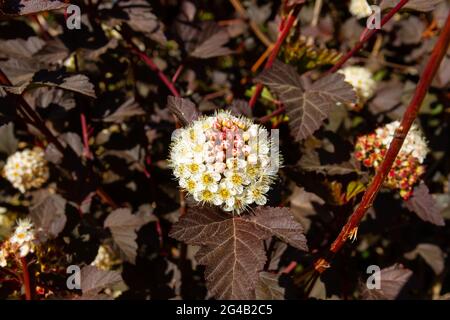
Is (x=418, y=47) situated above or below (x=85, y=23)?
above

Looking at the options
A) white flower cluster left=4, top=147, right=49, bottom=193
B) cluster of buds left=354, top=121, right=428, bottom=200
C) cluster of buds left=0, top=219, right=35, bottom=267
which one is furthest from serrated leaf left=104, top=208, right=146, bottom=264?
cluster of buds left=354, top=121, right=428, bottom=200

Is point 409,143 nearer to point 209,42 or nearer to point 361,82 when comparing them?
point 361,82

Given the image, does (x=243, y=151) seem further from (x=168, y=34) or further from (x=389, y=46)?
(x=389, y=46)

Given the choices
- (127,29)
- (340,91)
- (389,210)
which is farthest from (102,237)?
(389,210)

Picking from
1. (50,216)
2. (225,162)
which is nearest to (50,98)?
(50,216)

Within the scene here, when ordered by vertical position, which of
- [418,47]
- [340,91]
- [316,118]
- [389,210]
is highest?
[418,47]

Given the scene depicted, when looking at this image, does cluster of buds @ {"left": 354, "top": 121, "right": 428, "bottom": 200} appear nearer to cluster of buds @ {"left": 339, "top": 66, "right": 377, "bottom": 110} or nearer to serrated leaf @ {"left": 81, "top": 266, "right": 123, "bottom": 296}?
cluster of buds @ {"left": 339, "top": 66, "right": 377, "bottom": 110}

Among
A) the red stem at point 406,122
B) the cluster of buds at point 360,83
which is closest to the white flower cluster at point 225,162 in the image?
the red stem at point 406,122
